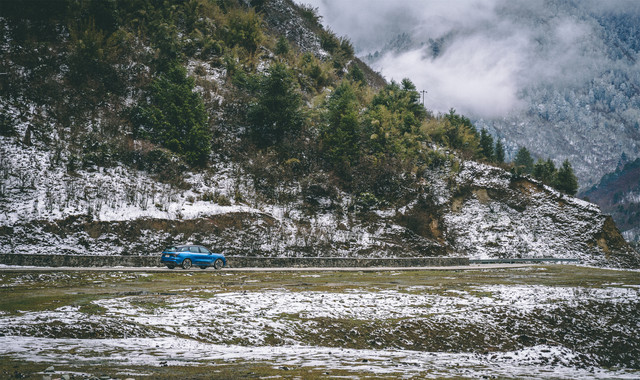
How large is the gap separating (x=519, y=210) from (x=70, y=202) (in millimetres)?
43040

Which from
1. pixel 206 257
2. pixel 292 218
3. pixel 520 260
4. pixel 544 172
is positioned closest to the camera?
pixel 206 257

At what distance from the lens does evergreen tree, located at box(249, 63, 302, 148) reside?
146 ft

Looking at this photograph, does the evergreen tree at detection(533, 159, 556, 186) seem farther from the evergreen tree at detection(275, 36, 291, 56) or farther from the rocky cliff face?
the evergreen tree at detection(275, 36, 291, 56)

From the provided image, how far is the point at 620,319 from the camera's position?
45.6ft

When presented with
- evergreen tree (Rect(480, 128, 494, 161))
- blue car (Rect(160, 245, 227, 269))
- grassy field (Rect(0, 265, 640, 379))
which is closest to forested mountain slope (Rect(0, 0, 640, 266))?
blue car (Rect(160, 245, 227, 269))

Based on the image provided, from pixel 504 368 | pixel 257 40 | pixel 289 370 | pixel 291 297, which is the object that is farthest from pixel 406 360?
pixel 257 40

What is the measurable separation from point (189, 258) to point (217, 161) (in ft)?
57.0

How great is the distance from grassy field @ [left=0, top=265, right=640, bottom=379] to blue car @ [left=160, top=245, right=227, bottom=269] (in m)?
7.54

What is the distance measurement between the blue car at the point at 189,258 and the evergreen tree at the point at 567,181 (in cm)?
5018

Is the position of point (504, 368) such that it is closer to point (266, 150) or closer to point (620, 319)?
point (620, 319)

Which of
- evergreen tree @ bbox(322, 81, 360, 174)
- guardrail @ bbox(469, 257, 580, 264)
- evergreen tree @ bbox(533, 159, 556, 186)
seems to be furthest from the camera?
evergreen tree @ bbox(533, 159, 556, 186)

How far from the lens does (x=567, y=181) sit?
58.8m

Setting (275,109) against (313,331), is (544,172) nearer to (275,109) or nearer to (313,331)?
(275,109)

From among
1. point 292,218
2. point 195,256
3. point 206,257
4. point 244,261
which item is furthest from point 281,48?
point 195,256
